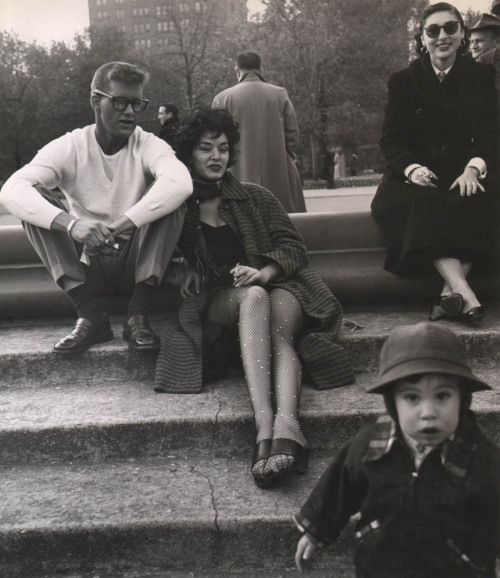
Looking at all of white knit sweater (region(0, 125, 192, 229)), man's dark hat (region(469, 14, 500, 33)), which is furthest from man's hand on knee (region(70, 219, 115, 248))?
man's dark hat (region(469, 14, 500, 33))

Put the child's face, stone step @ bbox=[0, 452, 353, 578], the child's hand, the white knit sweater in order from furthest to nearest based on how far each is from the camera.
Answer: the white knit sweater, stone step @ bbox=[0, 452, 353, 578], the child's hand, the child's face

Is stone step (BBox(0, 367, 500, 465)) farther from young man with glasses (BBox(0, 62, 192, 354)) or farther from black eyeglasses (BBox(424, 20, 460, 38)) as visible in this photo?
black eyeglasses (BBox(424, 20, 460, 38))

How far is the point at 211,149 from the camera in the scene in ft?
14.3

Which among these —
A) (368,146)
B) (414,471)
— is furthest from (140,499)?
(368,146)

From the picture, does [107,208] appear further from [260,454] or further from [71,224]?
[260,454]

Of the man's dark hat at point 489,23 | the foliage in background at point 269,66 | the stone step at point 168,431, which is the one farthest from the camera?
the foliage in background at point 269,66

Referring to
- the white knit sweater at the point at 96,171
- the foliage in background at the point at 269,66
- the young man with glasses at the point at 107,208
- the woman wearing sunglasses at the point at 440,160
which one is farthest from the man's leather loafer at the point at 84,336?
the foliage in background at the point at 269,66

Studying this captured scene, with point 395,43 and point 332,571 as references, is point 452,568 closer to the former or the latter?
point 332,571

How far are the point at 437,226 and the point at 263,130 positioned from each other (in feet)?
12.0

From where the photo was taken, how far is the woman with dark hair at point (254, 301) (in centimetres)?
352

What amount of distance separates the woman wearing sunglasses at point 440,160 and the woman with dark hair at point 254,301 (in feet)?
2.46

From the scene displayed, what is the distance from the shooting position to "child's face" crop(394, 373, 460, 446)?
2184 mm

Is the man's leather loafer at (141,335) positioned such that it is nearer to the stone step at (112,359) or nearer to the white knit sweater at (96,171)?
the stone step at (112,359)

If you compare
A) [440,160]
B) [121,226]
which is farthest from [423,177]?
[121,226]
